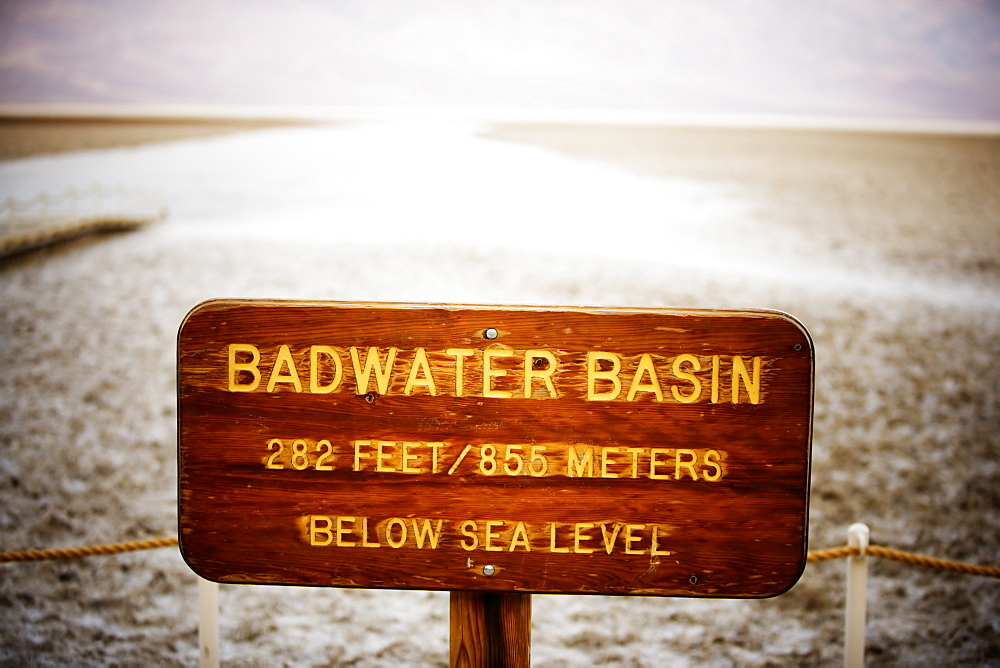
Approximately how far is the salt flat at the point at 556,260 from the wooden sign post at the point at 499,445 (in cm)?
286

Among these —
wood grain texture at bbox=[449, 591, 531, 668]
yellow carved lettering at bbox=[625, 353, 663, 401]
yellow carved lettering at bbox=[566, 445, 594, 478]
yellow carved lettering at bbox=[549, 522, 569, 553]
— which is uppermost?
yellow carved lettering at bbox=[625, 353, 663, 401]

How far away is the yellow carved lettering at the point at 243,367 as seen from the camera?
0.88 m

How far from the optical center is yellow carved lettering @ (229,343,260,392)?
880 mm

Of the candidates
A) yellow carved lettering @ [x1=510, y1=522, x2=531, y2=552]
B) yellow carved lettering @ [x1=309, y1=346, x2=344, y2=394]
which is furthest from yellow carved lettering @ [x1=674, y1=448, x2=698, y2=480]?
yellow carved lettering @ [x1=309, y1=346, x2=344, y2=394]

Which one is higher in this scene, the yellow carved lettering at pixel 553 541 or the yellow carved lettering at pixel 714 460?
the yellow carved lettering at pixel 714 460

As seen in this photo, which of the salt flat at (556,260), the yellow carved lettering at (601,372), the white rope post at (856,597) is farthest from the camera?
the salt flat at (556,260)

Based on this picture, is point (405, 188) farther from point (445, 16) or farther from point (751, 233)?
point (751, 233)

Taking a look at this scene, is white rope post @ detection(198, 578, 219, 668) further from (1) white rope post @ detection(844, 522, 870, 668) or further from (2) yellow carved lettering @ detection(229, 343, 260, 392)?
(1) white rope post @ detection(844, 522, 870, 668)

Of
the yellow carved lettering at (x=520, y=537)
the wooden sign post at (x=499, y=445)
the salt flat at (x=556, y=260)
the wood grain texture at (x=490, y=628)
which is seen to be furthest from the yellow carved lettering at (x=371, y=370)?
the salt flat at (x=556, y=260)

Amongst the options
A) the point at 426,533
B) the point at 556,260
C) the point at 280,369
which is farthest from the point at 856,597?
the point at 556,260

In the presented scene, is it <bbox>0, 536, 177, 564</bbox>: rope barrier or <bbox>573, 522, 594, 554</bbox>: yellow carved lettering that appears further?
<bbox>0, 536, 177, 564</bbox>: rope barrier

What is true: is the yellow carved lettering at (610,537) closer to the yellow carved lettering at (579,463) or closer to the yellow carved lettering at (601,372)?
the yellow carved lettering at (579,463)

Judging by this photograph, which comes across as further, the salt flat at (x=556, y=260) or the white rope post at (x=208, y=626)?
the salt flat at (x=556, y=260)

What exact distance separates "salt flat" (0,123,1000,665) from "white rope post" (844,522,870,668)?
191 centimetres
